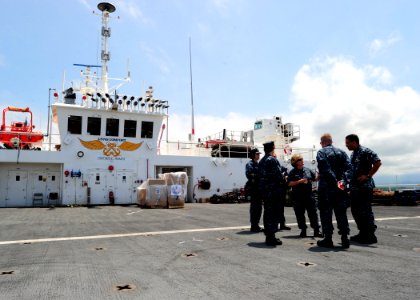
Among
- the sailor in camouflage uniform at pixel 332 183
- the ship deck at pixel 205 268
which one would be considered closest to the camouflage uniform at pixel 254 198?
the ship deck at pixel 205 268

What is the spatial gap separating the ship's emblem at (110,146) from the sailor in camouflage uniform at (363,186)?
48.0ft

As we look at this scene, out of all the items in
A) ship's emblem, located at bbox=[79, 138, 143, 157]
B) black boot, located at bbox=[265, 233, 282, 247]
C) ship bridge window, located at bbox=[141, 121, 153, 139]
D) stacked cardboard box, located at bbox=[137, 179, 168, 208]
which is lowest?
black boot, located at bbox=[265, 233, 282, 247]

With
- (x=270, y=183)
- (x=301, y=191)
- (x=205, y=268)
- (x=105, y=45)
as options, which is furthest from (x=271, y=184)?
(x=105, y=45)

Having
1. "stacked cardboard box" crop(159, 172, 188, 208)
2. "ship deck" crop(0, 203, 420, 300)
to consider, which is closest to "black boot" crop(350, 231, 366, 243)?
"ship deck" crop(0, 203, 420, 300)

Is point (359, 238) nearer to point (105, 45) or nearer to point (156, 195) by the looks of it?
point (156, 195)

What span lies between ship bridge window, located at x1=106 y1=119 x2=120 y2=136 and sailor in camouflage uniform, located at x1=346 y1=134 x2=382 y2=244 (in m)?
14.8

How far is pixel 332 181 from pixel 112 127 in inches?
598

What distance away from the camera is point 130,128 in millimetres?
18609

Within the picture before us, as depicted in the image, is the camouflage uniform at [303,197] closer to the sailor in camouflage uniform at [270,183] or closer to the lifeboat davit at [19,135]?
the sailor in camouflage uniform at [270,183]

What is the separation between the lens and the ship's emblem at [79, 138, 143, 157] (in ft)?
57.8

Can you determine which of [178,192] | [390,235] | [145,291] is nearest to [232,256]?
[145,291]

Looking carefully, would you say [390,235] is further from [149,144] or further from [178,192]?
[149,144]

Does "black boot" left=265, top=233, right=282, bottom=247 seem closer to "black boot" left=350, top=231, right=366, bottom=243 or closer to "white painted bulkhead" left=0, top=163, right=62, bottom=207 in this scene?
"black boot" left=350, top=231, right=366, bottom=243

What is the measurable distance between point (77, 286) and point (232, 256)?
203cm
